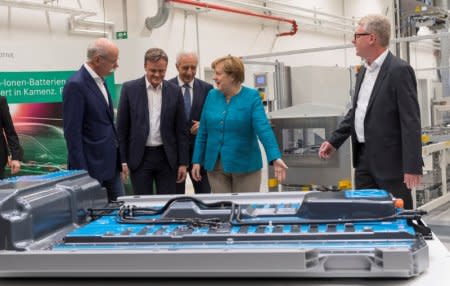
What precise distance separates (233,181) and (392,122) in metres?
0.91

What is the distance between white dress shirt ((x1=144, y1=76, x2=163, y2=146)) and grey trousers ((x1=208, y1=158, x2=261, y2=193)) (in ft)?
1.26

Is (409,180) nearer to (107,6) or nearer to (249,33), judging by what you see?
(107,6)

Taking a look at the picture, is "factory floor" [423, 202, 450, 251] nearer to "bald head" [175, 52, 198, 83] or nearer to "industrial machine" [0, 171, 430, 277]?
"bald head" [175, 52, 198, 83]

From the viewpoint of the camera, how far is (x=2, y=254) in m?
1.11

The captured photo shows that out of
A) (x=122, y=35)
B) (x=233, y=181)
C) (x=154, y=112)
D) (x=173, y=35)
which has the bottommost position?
(x=233, y=181)

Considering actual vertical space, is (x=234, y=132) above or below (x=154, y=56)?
below

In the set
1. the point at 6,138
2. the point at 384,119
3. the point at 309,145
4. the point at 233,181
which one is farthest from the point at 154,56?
the point at 309,145

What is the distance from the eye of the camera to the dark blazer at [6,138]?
12.6ft

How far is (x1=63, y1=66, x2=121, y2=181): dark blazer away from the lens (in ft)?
8.57

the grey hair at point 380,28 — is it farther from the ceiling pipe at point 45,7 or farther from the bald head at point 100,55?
the ceiling pipe at point 45,7

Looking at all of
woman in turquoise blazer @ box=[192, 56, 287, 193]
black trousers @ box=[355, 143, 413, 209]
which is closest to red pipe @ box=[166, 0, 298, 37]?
woman in turquoise blazer @ box=[192, 56, 287, 193]

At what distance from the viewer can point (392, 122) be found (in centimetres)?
237

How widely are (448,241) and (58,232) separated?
339 centimetres

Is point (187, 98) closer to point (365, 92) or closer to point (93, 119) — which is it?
point (93, 119)
